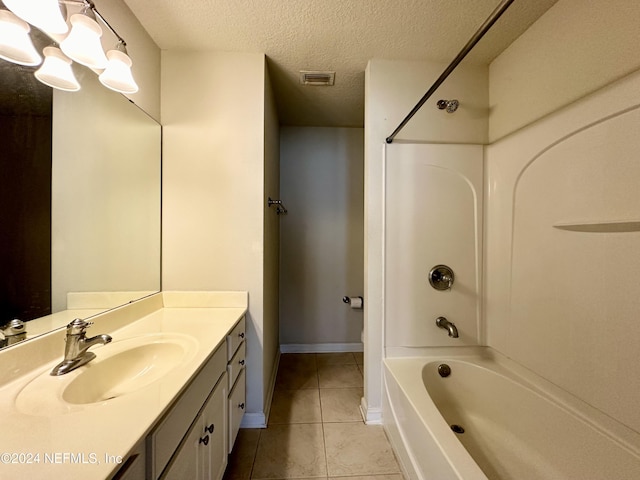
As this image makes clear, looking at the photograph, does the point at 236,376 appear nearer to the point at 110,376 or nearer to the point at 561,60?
the point at 110,376

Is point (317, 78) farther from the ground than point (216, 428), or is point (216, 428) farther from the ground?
point (317, 78)

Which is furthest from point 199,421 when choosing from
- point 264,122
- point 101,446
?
point 264,122

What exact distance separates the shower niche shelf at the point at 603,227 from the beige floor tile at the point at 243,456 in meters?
2.05

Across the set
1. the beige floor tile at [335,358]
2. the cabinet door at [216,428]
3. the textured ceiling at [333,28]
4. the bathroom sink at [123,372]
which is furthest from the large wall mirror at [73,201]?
the beige floor tile at [335,358]

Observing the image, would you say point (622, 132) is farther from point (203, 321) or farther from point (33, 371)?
point (33, 371)

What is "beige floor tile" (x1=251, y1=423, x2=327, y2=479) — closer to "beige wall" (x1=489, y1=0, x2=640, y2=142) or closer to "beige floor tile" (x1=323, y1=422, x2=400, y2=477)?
"beige floor tile" (x1=323, y1=422, x2=400, y2=477)

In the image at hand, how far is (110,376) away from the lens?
0.86 metres

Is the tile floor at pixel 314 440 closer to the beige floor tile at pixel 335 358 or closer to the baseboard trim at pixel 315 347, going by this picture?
the beige floor tile at pixel 335 358

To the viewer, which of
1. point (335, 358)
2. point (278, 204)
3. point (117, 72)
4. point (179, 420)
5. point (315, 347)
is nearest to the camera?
point (179, 420)

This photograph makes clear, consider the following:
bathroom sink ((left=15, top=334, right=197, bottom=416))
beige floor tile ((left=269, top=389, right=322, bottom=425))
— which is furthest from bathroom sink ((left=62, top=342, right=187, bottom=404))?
beige floor tile ((left=269, top=389, right=322, bottom=425))

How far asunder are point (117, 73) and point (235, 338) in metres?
1.37

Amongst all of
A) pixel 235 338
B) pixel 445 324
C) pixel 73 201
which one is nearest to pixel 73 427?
pixel 235 338

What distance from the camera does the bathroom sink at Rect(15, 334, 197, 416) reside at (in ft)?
2.05

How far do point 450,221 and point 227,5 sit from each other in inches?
71.0
